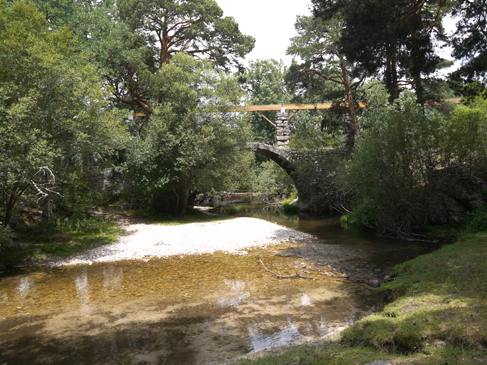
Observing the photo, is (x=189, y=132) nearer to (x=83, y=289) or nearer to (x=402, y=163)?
(x=402, y=163)

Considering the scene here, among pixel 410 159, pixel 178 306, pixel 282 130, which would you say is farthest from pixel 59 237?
pixel 282 130

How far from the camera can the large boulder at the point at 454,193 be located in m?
12.9

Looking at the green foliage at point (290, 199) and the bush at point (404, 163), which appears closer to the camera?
the bush at point (404, 163)

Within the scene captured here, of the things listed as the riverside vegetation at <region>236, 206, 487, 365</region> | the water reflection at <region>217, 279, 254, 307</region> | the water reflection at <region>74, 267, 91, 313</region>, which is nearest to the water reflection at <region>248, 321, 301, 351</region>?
the riverside vegetation at <region>236, 206, 487, 365</region>

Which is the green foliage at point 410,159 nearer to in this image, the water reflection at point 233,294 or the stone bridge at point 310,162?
the water reflection at point 233,294

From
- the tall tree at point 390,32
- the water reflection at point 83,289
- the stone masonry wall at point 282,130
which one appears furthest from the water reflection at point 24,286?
the stone masonry wall at point 282,130

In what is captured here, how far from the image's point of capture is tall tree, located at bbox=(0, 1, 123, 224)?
30.7ft

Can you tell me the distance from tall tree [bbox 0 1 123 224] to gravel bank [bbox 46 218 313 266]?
9.83 feet

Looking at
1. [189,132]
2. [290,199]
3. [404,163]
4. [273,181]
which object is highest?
[189,132]

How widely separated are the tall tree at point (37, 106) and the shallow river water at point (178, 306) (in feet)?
10.2

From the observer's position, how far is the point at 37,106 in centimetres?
1022

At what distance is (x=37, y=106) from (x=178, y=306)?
7887mm

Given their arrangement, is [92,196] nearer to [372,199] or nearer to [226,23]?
[372,199]

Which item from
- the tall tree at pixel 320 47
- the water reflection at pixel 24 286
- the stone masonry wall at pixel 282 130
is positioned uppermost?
the tall tree at pixel 320 47
